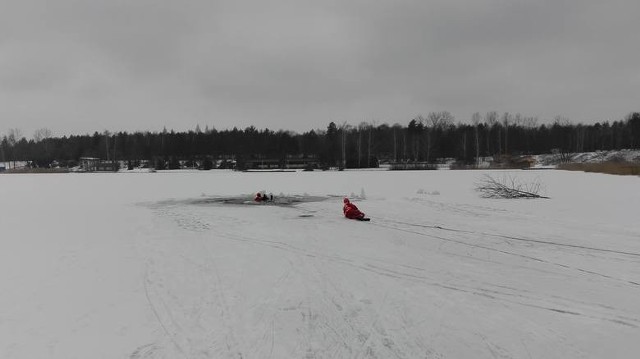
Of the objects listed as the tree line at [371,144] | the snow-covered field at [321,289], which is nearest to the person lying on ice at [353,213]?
the snow-covered field at [321,289]

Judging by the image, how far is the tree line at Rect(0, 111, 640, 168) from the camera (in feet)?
303

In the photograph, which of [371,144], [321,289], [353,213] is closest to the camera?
[321,289]

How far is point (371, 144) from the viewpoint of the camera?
10069 cm

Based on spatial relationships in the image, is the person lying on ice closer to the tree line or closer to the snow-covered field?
the snow-covered field

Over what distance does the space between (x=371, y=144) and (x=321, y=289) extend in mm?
95646

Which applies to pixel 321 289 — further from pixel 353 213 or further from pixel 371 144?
pixel 371 144

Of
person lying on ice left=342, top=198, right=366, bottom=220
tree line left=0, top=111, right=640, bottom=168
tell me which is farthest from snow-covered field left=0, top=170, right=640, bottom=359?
tree line left=0, top=111, right=640, bottom=168

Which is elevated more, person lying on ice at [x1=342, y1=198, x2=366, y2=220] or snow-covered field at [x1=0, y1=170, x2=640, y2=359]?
person lying on ice at [x1=342, y1=198, x2=366, y2=220]

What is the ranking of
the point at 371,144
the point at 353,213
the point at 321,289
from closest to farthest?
the point at 321,289 < the point at 353,213 < the point at 371,144

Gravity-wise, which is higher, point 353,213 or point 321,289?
point 353,213

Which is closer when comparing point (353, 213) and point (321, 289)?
point (321, 289)

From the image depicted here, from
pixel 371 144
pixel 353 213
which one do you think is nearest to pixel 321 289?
pixel 353 213

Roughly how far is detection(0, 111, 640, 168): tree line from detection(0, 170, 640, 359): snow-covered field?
64.3 m

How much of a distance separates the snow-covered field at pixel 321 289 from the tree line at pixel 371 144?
64.3 m
